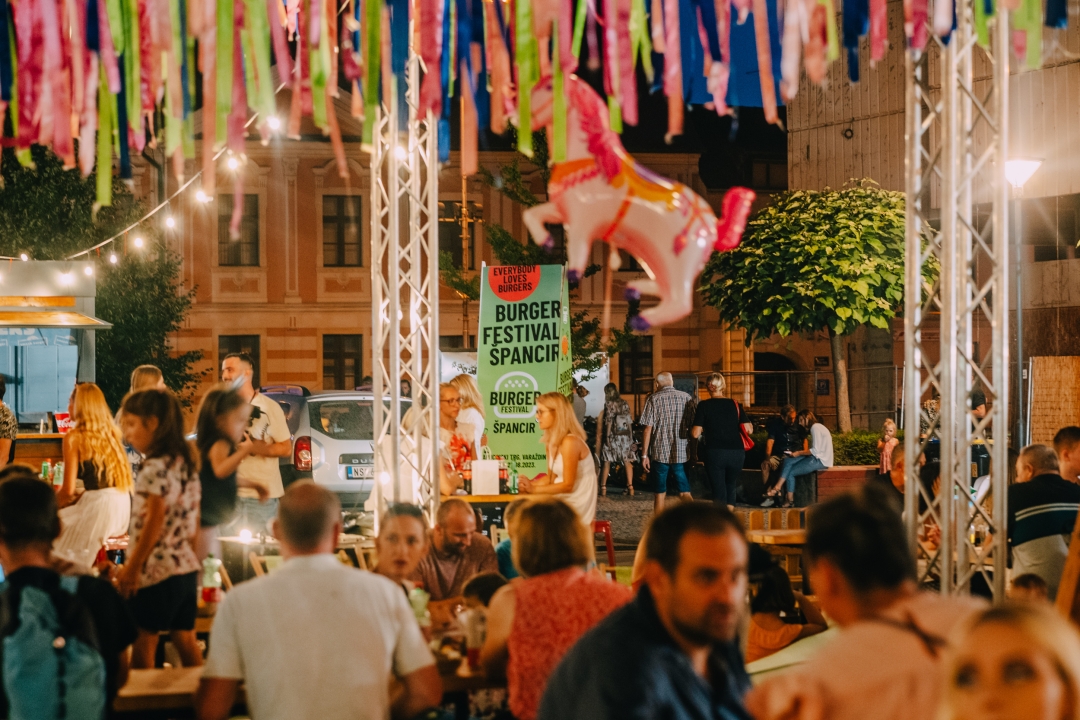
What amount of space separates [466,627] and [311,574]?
122 cm

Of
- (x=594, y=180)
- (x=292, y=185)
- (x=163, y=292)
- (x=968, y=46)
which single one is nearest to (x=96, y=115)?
(x=594, y=180)

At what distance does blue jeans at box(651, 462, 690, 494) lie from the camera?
1260 cm

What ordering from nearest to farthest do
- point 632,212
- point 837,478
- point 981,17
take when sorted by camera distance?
point 632,212 → point 981,17 → point 837,478

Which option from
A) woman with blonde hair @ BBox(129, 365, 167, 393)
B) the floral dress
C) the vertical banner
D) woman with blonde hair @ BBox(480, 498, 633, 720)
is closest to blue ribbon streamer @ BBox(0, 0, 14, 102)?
woman with blonde hair @ BBox(480, 498, 633, 720)

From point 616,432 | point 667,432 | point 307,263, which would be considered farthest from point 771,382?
point 667,432

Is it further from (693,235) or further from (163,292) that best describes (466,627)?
(163,292)

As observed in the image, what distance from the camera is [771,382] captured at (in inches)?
1203

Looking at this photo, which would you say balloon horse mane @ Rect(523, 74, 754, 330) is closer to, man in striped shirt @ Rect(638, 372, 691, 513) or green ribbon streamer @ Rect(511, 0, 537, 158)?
green ribbon streamer @ Rect(511, 0, 537, 158)

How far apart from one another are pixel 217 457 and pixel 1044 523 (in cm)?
427

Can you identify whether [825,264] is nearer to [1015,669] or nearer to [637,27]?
[637,27]

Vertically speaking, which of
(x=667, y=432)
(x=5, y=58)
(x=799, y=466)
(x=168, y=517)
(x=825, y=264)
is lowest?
Answer: (x=799, y=466)

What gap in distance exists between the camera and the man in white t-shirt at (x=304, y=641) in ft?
9.82

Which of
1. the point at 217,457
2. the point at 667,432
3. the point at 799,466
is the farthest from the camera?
the point at 799,466

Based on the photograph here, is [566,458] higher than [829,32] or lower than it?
lower
